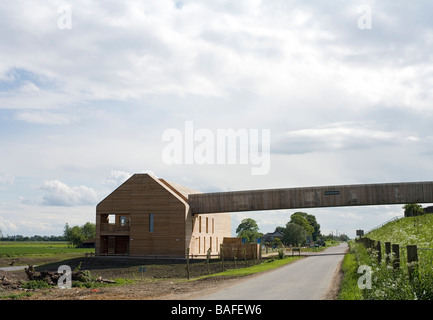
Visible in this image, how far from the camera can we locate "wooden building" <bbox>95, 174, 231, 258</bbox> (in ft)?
164

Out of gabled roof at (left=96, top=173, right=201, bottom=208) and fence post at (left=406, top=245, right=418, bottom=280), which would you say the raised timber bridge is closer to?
gabled roof at (left=96, top=173, right=201, bottom=208)

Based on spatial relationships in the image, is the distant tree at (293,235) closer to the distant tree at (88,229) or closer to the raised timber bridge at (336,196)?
the raised timber bridge at (336,196)

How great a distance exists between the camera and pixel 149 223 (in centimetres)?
5109

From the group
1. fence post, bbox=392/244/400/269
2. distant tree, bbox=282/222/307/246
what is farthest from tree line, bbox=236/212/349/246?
fence post, bbox=392/244/400/269

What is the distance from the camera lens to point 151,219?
2013 inches

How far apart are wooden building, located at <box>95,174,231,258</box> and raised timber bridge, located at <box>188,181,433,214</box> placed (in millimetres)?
2975

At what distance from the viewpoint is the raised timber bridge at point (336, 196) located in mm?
50875

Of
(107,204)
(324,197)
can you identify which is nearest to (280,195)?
(324,197)

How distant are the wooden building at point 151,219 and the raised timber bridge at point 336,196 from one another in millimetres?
2975

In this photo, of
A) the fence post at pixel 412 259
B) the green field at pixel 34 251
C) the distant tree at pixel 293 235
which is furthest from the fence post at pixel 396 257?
the distant tree at pixel 293 235
